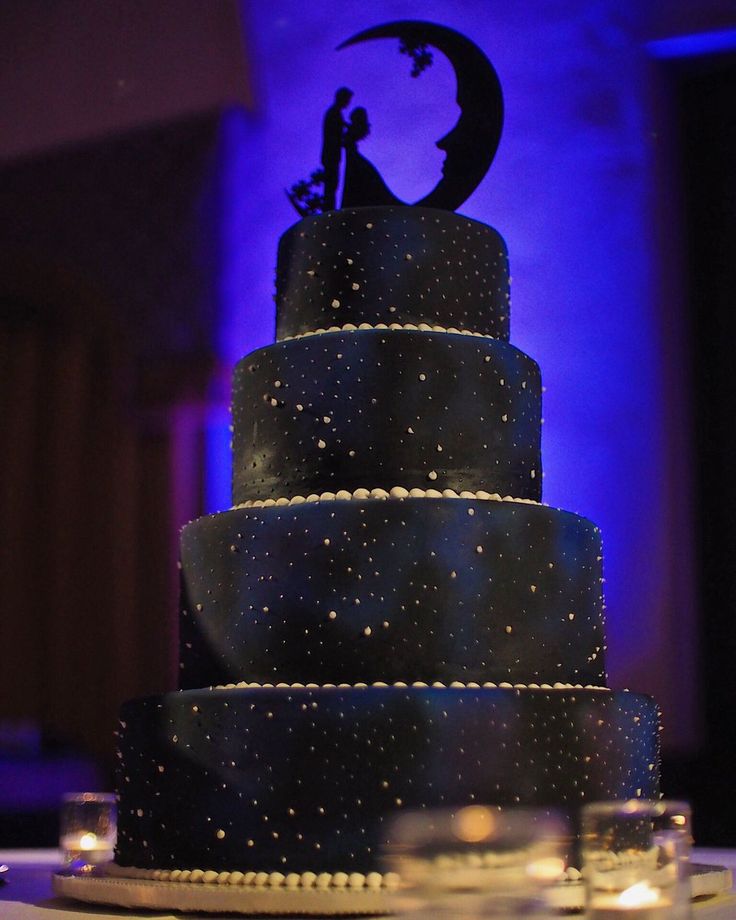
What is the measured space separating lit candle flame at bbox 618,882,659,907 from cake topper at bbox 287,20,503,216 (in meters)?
1.52

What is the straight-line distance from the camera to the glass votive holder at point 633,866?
45.8 inches

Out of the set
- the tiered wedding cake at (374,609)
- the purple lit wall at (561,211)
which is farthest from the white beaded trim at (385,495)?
the purple lit wall at (561,211)

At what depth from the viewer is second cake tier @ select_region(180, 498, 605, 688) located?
176 centimetres

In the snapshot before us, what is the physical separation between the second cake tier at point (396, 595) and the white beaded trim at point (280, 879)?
0.28m

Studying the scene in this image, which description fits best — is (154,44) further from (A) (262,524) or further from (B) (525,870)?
(B) (525,870)

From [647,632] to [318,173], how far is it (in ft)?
6.34

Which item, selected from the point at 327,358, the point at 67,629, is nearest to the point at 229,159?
the point at 67,629

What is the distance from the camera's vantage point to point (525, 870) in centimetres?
88

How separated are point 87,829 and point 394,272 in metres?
1.14

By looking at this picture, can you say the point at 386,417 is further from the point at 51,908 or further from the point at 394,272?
the point at 51,908

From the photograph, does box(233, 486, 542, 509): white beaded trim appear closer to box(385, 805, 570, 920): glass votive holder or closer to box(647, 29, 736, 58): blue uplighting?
box(385, 805, 570, 920): glass votive holder

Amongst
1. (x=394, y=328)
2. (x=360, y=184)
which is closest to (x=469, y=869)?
(x=394, y=328)

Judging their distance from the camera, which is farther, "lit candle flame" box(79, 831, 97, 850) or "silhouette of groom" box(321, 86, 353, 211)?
"silhouette of groom" box(321, 86, 353, 211)

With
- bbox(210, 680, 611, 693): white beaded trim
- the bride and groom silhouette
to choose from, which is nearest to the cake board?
bbox(210, 680, 611, 693): white beaded trim
